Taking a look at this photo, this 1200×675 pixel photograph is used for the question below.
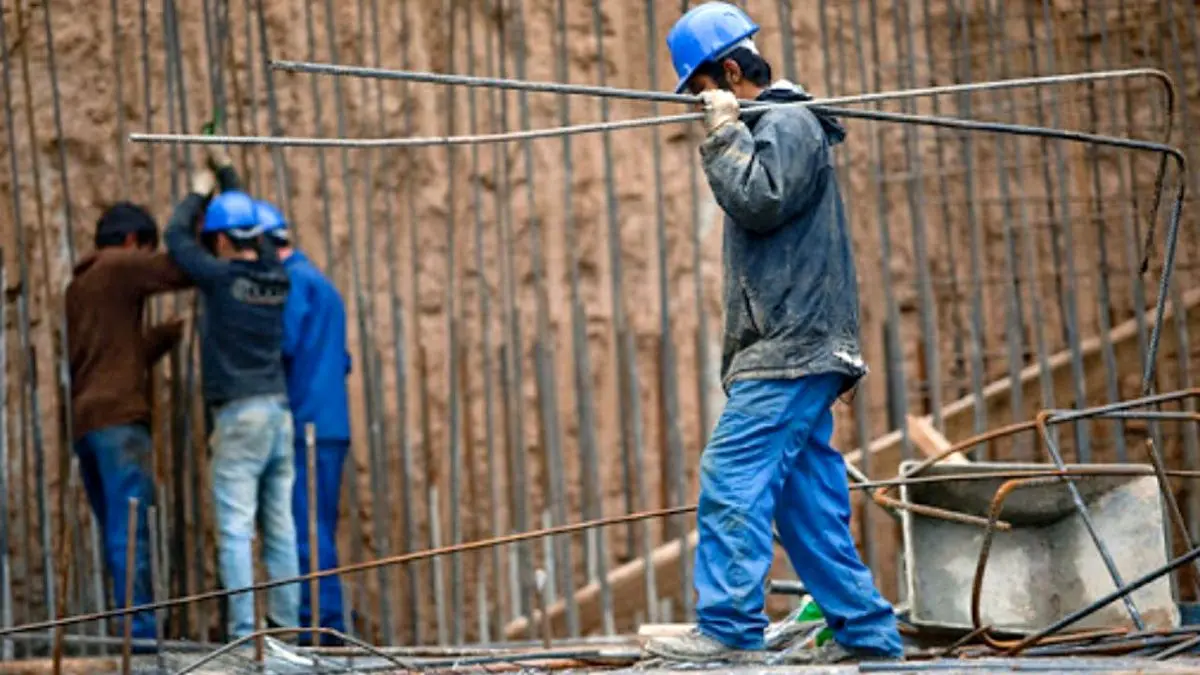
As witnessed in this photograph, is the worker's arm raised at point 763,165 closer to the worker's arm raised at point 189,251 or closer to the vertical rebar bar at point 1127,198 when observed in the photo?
the vertical rebar bar at point 1127,198

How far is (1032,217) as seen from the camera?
391 inches

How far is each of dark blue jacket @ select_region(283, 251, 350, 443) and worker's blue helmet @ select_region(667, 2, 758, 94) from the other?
3.48m

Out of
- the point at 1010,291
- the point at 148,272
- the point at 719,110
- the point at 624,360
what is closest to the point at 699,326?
the point at 624,360

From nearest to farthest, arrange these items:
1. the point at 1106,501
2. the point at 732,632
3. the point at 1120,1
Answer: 1. the point at 732,632
2. the point at 1106,501
3. the point at 1120,1

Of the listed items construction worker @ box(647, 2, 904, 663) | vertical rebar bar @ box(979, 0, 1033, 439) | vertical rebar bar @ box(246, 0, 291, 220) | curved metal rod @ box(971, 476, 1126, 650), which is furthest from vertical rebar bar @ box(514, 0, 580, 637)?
construction worker @ box(647, 2, 904, 663)

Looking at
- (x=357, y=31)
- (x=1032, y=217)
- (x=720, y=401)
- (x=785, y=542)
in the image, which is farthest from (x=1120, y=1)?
(x=785, y=542)

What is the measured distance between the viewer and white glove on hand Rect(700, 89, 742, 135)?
6.32 m

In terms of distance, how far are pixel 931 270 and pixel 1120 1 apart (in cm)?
135

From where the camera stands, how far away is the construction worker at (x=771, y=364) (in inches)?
253

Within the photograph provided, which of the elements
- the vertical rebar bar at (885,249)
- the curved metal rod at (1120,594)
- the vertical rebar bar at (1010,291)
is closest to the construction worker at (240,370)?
the vertical rebar bar at (885,249)

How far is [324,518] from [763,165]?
390 cm

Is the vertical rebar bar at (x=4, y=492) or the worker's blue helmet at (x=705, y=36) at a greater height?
the worker's blue helmet at (x=705, y=36)

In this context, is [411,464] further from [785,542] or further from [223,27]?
[785,542]

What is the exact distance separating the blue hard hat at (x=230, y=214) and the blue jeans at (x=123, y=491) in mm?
836
